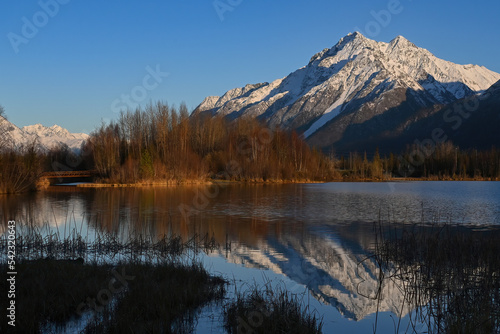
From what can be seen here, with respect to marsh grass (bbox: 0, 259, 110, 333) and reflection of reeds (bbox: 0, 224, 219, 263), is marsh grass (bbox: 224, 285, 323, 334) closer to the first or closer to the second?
marsh grass (bbox: 0, 259, 110, 333)

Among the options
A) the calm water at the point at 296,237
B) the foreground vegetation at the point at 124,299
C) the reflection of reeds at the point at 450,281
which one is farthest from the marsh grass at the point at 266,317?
the reflection of reeds at the point at 450,281

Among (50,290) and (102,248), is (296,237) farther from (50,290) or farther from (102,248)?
(50,290)

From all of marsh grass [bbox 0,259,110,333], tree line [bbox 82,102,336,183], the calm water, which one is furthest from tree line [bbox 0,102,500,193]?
marsh grass [bbox 0,259,110,333]

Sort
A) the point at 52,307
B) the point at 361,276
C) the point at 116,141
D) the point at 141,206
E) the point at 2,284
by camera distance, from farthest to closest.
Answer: the point at 116,141 → the point at 141,206 → the point at 361,276 → the point at 2,284 → the point at 52,307

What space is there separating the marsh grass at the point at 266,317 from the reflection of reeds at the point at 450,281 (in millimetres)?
2126

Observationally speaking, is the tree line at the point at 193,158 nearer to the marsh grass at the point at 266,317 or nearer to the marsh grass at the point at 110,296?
the marsh grass at the point at 110,296

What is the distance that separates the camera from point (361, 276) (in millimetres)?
10773

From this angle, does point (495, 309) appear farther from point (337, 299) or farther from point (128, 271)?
point (128, 271)

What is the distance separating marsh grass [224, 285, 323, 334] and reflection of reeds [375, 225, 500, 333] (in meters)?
2.13

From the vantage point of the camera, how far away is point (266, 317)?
6.84 metres

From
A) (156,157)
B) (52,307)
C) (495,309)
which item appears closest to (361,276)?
(495,309)

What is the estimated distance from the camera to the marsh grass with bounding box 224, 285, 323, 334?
6.51 meters

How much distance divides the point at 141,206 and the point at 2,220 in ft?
31.3

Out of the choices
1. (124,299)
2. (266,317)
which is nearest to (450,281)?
(266,317)
